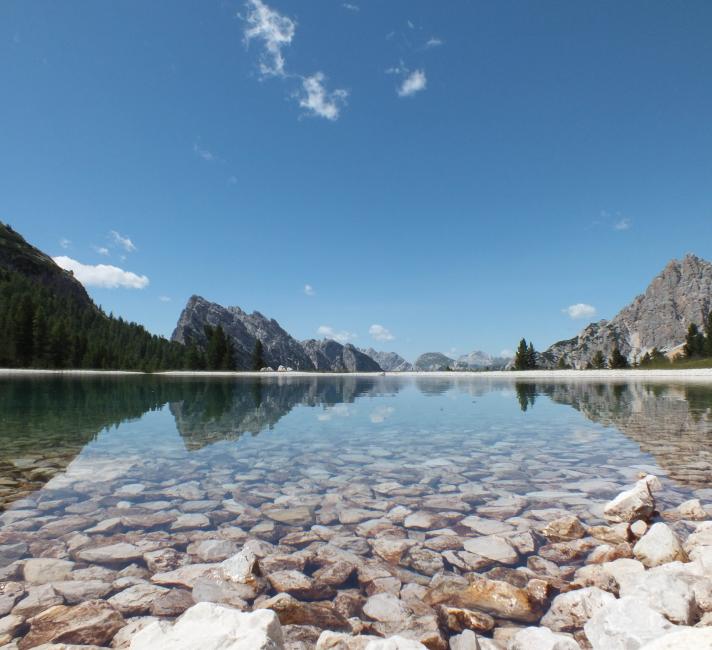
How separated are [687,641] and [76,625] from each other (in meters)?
5.45

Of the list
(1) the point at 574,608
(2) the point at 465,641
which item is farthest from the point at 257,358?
(2) the point at 465,641

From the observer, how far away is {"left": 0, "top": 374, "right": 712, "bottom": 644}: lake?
638cm

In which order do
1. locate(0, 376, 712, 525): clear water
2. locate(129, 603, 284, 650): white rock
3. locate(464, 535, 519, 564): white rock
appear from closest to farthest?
locate(129, 603, 284, 650): white rock < locate(464, 535, 519, 564): white rock < locate(0, 376, 712, 525): clear water

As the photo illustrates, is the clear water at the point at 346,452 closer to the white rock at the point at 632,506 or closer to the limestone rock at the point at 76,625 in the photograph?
Answer: the white rock at the point at 632,506

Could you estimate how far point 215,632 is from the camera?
3.40m

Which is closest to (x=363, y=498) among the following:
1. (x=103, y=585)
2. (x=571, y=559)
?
(x=571, y=559)

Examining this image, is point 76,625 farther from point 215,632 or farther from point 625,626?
point 625,626

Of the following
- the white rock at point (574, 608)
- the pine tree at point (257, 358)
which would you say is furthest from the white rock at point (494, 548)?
the pine tree at point (257, 358)

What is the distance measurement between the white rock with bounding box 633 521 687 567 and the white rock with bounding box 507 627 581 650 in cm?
289

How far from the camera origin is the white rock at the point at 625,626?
3.70 metres

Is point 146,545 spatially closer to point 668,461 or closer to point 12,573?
point 12,573

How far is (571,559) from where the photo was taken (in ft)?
20.0

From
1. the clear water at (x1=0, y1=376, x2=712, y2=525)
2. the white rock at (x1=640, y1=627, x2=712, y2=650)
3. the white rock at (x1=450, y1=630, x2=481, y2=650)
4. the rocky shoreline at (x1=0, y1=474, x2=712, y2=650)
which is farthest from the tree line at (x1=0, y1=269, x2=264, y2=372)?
the white rock at (x1=640, y1=627, x2=712, y2=650)

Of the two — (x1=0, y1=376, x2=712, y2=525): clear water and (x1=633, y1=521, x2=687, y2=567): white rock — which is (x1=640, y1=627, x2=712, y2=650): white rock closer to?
(x1=633, y1=521, x2=687, y2=567): white rock
